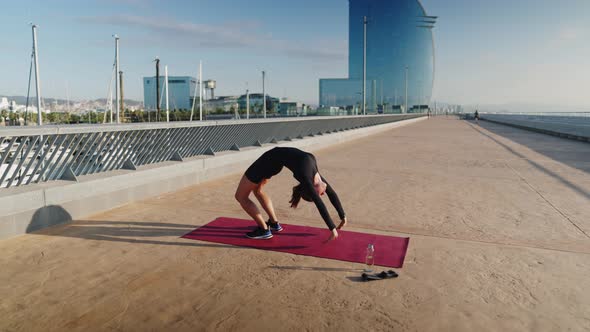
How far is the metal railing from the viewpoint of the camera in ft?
17.8

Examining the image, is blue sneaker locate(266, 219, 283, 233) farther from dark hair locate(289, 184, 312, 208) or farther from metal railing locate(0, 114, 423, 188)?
metal railing locate(0, 114, 423, 188)

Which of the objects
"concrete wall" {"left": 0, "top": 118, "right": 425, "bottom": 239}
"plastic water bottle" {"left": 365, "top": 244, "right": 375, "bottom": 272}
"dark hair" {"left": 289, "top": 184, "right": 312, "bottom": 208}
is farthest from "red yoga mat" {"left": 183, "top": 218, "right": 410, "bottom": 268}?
"concrete wall" {"left": 0, "top": 118, "right": 425, "bottom": 239}

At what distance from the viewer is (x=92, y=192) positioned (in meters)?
6.17

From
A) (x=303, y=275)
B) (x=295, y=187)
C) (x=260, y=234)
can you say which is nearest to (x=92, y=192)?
(x=260, y=234)

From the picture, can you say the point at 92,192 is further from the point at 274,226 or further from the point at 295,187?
the point at 295,187

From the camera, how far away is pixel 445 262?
4.31 m

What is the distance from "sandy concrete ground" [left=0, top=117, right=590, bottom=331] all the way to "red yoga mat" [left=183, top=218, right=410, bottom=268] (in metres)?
0.18

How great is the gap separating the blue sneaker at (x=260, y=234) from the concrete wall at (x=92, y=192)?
274 cm

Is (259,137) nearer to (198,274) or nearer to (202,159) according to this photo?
(202,159)

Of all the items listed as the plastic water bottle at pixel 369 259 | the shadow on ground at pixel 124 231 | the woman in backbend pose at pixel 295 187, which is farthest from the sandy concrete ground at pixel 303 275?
the woman in backbend pose at pixel 295 187

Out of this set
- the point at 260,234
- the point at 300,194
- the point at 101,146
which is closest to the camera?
the point at 300,194

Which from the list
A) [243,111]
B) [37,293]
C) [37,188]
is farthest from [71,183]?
[243,111]

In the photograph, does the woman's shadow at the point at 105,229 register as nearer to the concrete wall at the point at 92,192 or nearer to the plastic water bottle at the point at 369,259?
the concrete wall at the point at 92,192

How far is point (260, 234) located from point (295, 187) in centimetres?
97
